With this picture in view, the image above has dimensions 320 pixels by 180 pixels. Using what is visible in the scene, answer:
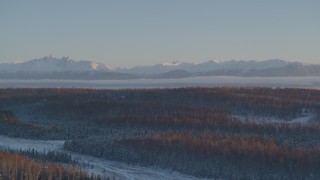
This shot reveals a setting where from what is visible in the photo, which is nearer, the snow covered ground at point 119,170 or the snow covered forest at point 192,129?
the snow covered ground at point 119,170

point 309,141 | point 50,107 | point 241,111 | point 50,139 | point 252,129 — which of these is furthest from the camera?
point 50,107

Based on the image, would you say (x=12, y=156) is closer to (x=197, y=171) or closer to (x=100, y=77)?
(x=197, y=171)

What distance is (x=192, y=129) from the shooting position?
3047cm

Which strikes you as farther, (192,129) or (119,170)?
A: (192,129)

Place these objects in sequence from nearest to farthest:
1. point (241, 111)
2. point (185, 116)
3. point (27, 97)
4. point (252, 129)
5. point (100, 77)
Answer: point (252, 129) → point (185, 116) → point (241, 111) → point (27, 97) → point (100, 77)

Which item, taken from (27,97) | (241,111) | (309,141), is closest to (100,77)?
(27,97)

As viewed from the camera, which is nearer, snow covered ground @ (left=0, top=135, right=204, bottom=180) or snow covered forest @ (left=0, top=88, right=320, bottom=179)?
snow covered ground @ (left=0, top=135, right=204, bottom=180)

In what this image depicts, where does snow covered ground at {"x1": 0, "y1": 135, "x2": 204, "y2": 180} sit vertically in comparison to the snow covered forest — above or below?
below

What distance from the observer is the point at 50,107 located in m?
40.8

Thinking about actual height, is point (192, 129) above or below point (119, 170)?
above

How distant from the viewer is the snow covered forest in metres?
20.7

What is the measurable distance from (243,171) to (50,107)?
23.5 metres

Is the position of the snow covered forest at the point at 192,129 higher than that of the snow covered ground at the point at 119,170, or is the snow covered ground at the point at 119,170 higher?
the snow covered forest at the point at 192,129

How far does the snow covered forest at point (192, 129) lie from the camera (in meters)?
20.7
